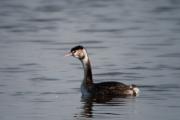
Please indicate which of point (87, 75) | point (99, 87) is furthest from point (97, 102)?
point (87, 75)

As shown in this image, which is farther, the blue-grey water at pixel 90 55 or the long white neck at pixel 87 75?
the long white neck at pixel 87 75

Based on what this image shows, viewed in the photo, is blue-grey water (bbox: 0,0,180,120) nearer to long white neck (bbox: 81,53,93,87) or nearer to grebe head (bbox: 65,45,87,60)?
long white neck (bbox: 81,53,93,87)

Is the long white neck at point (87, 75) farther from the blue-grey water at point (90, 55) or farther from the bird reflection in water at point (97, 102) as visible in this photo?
the bird reflection in water at point (97, 102)

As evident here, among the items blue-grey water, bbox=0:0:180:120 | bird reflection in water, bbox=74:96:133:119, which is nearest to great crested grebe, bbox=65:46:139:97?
bird reflection in water, bbox=74:96:133:119

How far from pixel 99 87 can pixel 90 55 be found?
558cm

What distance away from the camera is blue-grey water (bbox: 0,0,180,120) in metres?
19.2

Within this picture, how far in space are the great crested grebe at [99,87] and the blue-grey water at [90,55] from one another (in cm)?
26

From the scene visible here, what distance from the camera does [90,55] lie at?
26.9 metres

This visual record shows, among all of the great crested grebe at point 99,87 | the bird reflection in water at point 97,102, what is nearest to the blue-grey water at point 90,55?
the bird reflection in water at point 97,102

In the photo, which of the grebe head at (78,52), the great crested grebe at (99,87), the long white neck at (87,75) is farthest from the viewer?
the grebe head at (78,52)

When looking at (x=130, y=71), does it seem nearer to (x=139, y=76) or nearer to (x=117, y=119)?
(x=139, y=76)

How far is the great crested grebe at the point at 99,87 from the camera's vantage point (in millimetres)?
20984

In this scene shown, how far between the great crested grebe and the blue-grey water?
260 millimetres

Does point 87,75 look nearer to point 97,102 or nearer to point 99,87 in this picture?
point 99,87
